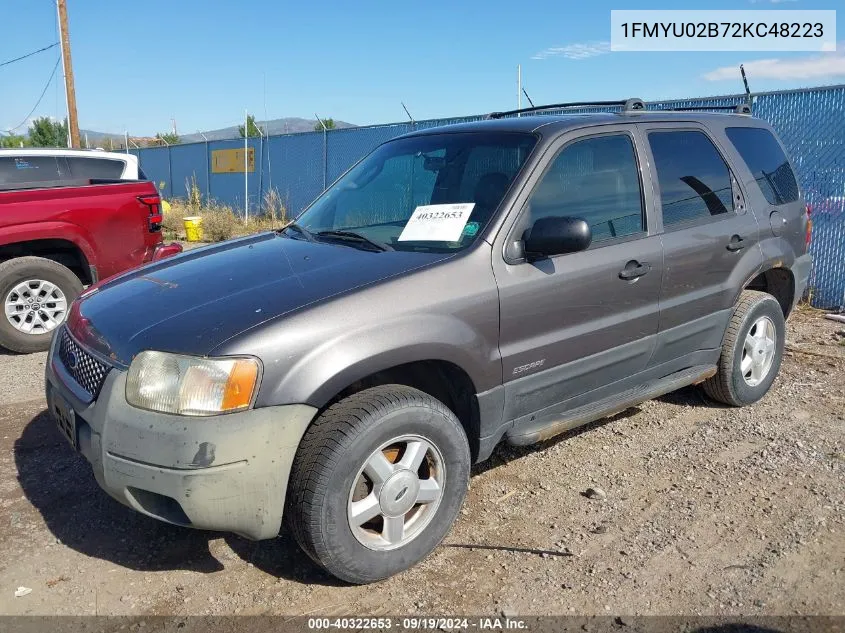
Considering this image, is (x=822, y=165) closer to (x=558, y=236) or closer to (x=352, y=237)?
(x=558, y=236)

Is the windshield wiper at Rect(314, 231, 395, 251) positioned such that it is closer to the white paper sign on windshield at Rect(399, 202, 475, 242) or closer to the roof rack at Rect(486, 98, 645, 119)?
the white paper sign on windshield at Rect(399, 202, 475, 242)

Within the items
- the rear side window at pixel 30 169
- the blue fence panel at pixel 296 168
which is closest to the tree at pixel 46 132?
the blue fence panel at pixel 296 168

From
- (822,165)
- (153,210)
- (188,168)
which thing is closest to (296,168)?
(188,168)

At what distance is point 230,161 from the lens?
65.7 feet

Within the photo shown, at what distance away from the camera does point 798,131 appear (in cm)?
796

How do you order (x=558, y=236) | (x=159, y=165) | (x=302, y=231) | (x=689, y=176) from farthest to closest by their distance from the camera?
(x=159, y=165), (x=689, y=176), (x=302, y=231), (x=558, y=236)

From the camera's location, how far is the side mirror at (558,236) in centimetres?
310

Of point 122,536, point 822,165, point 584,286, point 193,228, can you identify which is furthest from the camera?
point 193,228

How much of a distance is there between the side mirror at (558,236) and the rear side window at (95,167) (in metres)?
6.26

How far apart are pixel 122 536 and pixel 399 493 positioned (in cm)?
141

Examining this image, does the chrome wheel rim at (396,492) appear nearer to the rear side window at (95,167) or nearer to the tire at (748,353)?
the tire at (748,353)

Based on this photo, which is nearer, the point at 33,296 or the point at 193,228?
the point at 33,296

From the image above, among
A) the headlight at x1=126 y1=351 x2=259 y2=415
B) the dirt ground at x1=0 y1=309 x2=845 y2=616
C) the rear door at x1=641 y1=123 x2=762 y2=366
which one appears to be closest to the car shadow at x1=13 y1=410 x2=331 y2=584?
the dirt ground at x1=0 y1=309 x2=845 y2=616

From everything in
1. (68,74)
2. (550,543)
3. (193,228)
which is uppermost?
(68,74)
